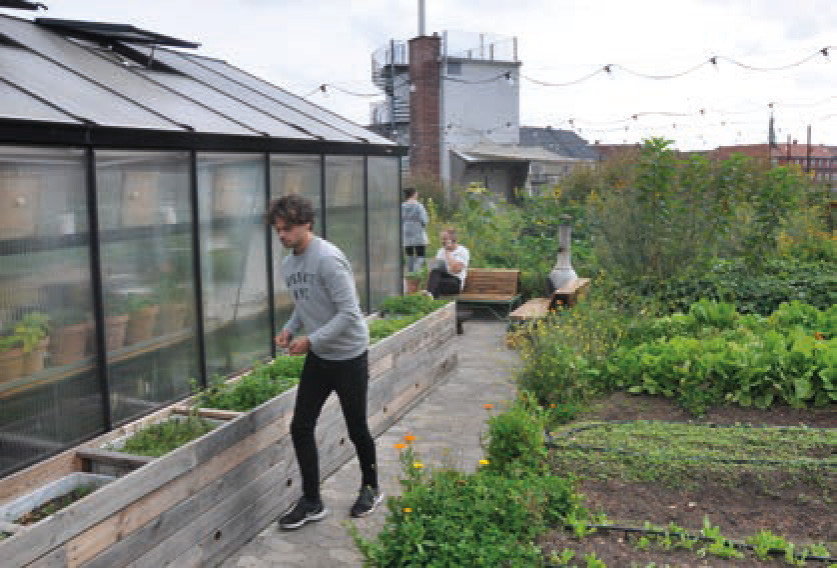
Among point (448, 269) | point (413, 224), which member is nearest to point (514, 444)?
point (448, 269)

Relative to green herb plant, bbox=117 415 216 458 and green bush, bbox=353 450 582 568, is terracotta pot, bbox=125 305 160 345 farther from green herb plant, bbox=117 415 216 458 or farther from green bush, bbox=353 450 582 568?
green bush, bbox=353 450 582 568

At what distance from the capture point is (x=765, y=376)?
5914mm

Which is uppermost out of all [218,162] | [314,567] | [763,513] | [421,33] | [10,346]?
[421,33]

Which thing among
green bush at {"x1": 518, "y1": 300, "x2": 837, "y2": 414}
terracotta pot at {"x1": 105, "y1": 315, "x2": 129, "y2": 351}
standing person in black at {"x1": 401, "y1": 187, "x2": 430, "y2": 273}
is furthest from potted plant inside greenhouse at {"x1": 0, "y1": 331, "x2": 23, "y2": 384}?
standing person in black at {"x1": 401, "y1": 187, "x2": 430, "y2": 273}

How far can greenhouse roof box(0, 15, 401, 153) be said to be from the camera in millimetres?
4719

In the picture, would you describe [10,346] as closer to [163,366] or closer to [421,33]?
[163,366]

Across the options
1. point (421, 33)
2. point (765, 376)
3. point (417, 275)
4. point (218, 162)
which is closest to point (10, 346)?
point (218, 162)

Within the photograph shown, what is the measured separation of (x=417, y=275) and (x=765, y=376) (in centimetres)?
587

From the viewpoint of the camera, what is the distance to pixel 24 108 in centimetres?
427

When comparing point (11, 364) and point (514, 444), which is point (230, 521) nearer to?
point (11, 364)

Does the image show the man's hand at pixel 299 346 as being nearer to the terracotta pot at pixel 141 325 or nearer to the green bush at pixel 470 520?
the green bush at pixel 470 520

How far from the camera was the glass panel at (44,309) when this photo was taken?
13.8 feet

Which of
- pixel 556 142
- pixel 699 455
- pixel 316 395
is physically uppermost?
pixel 556 142

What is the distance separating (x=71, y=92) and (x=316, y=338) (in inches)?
84.9
